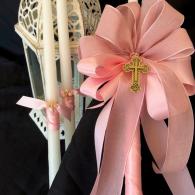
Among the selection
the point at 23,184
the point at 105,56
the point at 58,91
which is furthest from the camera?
the point at 23,184

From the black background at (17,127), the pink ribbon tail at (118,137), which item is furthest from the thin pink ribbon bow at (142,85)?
the black background at (17,127)

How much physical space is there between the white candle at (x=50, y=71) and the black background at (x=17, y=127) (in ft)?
0.48

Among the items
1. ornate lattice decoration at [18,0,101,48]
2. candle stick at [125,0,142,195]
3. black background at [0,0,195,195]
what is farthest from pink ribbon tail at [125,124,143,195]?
ornate lattice decoration at [18,0,101,48]

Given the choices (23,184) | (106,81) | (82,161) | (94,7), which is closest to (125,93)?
(106,81)

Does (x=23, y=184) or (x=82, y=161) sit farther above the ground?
(x=82, y=161)

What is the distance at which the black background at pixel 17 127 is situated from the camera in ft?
2.44

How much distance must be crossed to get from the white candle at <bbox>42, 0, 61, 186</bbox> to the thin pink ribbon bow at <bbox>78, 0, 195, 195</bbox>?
0.10 m

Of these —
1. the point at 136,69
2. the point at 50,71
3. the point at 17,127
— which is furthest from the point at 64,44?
the point at 17,127

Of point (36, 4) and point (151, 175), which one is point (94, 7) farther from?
point (151, 175)

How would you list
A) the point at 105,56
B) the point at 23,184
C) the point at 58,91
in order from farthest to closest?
the point at 23,184
the point at 58,91
the point at 105,56

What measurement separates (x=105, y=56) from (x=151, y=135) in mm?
125

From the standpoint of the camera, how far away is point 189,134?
1.54 feet

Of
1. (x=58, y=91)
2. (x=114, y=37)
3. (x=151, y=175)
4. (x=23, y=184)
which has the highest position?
(x=114, y=37)

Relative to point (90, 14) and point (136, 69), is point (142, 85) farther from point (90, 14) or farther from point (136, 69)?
point (90, 14)
